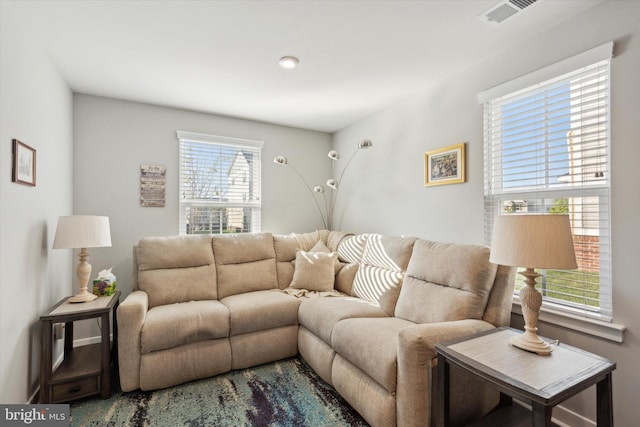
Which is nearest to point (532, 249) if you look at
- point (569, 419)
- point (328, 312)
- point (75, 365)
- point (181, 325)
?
point (569, 419)

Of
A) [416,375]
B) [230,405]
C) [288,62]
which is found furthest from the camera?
[288,62]

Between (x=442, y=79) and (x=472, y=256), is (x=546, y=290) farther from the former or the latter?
(x=442, y=79)

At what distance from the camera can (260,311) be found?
8.60ft

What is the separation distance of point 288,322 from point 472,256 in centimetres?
164

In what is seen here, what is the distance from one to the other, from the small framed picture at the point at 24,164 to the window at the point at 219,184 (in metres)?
1.48

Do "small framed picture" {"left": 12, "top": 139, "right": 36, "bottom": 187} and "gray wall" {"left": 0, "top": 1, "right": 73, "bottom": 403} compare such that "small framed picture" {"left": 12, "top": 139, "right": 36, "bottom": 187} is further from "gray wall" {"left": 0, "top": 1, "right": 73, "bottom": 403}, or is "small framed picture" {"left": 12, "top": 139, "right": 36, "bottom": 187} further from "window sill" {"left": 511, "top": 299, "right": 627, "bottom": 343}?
"window sill" {"left": 511, "top": 299, "right": 627, "bottom": 343}

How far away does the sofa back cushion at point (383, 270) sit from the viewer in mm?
2488

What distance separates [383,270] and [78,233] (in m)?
2.44

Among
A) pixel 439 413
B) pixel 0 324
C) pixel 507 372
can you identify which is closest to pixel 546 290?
pixel 507 372

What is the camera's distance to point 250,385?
2.35 m

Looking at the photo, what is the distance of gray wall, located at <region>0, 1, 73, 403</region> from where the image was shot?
66.9 inches

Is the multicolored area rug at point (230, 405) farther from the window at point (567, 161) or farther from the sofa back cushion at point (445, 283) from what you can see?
the window at point (567, 161)

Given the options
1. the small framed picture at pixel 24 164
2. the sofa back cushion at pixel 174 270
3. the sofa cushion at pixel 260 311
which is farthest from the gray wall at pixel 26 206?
the sofa cushion at pixel 260 311

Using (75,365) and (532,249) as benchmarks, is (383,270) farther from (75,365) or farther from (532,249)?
(75,365)
